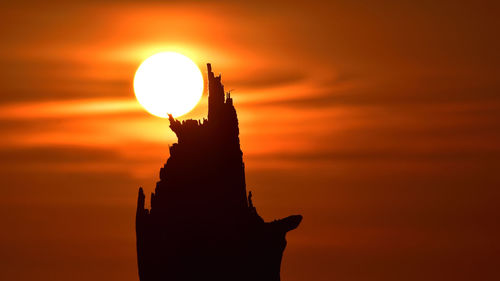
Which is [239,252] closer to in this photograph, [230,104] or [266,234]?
[266,234]

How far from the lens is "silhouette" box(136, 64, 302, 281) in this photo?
28.0 metres

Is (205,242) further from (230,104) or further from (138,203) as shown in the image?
(230,104)

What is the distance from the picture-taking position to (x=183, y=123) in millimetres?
27766

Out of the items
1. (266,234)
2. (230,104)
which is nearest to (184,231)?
(266,234)

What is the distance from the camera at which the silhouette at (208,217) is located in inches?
1102

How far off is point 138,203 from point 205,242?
136 inches

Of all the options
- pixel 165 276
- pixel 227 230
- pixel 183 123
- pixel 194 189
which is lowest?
pixel 165 276

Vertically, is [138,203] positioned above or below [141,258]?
above

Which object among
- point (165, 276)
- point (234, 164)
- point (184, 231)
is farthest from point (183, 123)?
point (165, 276)

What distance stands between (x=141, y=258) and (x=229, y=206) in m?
4.73

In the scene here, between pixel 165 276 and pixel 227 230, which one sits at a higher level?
pixel 227 230

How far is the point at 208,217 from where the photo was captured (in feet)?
93.9

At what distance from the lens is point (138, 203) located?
28.5 meters

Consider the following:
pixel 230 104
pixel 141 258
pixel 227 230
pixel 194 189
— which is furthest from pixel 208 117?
pixel 141 258
